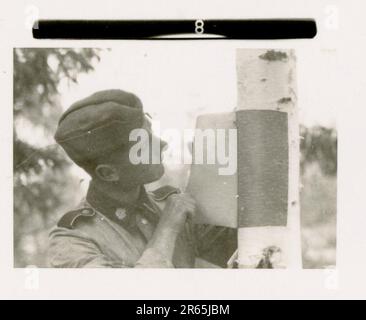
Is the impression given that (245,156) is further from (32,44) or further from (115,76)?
(32,44)

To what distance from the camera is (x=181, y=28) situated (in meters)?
2.08

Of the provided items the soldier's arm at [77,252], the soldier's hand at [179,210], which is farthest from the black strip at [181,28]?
the soldier's arm at [77,252]

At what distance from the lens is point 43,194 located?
211 centimetres

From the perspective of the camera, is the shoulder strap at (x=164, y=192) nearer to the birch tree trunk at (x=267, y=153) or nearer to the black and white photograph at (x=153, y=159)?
the black and white photograph at (x=153, y=159)

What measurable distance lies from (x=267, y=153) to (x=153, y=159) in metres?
0.39

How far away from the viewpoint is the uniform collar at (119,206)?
82.2 inches

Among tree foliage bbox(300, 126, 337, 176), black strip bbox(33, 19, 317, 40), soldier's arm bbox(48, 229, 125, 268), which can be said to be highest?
black strip bbox(33, 19, 317, 40)

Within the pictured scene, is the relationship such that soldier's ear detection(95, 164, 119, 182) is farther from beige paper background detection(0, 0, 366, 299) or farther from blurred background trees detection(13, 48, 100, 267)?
beige paper background detection(0, 0, 366, 299)

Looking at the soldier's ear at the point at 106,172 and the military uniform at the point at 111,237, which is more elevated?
the soldier's ear at the point at 106,172

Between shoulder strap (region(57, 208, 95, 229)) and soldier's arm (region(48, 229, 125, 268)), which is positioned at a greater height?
shoulder strap (region(57, 208, 95, 229))

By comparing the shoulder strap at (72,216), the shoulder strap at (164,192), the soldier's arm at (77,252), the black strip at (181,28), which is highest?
the black strip at (181,28)

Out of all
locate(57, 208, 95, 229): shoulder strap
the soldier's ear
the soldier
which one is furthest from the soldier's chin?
locate(57, 208, 95, 229): shoulder strap

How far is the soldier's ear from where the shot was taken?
2076 mm

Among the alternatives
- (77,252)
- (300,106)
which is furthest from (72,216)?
(300,106)
